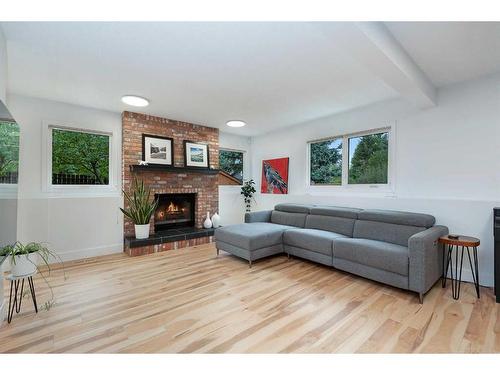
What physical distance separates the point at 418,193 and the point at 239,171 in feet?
12.1

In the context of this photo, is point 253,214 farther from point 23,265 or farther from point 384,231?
point 23,265

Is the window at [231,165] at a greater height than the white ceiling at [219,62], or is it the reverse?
the white ceiling at [219,62]

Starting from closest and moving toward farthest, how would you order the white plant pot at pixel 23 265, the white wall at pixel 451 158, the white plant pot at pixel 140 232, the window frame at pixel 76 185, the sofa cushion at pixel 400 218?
1. the white plant pot at pixel 23 265
2. the white wall at pixel 451 158
3. the sofa cushion at pixel 400 218
4. the window frame at pixel 76 185
5. the white plant pot at pixel 140 232

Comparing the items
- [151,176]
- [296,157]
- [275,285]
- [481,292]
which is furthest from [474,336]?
[151,176]

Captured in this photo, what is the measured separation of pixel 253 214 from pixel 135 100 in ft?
8.71

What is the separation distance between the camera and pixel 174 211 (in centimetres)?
477

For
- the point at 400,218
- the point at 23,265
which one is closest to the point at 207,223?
the point at 23,265

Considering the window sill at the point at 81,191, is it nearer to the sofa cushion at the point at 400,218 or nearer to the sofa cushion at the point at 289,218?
the sofa cushion at the point at 289,218

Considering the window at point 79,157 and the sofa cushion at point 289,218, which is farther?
the sofa cushion at point 289,218

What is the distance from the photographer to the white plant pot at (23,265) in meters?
1.91

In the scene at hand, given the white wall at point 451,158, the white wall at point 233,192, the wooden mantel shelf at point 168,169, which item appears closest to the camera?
the white wall at point 451,158

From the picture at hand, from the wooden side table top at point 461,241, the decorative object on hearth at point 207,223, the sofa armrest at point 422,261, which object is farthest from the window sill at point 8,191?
the wooden side table top at point 461,241

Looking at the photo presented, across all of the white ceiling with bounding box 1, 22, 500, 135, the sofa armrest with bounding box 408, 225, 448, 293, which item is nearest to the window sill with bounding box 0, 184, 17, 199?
the white ceiling with bounding box 1, 22, 500, 135
